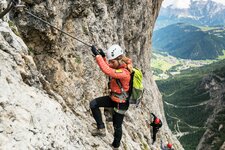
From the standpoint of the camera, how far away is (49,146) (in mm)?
10305

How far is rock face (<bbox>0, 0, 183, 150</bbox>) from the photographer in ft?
34.0

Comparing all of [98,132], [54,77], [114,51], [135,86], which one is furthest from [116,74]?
[54,77]

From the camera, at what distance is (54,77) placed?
60.2ft

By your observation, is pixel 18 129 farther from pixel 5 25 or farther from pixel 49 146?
pixel 5 25

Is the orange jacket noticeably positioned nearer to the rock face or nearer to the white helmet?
the white helmet

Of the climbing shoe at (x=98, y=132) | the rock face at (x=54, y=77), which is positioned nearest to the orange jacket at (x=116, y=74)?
the climbing shoe at (x=98, y=132)

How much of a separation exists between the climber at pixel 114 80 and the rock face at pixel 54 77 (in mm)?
838

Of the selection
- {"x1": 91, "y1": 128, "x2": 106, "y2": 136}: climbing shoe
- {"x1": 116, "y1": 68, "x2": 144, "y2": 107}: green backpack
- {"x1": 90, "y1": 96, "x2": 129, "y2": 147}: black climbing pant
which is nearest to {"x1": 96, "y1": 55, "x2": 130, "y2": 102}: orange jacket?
{"x1": 116, "y1": 68, "x2": 144, "y2": 107}: green backpack

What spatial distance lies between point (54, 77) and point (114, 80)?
5481mm

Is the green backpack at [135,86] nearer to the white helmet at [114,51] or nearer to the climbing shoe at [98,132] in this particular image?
the white helmet at [114,51]

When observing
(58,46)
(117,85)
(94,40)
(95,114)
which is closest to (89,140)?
(95,114)

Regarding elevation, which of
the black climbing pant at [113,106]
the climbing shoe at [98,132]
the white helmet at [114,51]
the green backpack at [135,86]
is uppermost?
the white helmet at [114,51]

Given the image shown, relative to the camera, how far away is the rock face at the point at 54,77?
34.0 ft

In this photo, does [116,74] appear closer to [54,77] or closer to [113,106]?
[113,106]
